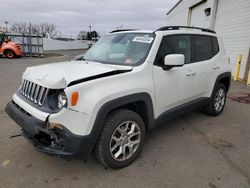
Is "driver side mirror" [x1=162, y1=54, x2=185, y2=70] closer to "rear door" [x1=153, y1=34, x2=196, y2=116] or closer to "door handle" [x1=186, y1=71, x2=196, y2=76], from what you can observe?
"rear door" [x1=153, y1=34, x2=196, y2=116]

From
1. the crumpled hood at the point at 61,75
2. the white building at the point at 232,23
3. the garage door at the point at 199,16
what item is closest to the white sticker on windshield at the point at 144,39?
the crumpled hood at the point at 61,75

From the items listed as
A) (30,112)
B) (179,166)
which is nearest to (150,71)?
(179,166)

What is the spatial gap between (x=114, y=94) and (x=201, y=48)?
2.39 meters

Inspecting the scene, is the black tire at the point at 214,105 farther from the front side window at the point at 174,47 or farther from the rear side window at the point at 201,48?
the front side window at the point at 174,47

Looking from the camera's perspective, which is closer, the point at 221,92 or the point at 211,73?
the point at 211,73

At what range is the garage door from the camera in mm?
13719

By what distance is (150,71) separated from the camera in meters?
2.77

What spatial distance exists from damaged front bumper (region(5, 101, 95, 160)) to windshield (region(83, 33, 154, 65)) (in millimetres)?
1293

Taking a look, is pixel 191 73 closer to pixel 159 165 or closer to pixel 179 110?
pixel 179 110

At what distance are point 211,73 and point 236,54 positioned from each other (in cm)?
742

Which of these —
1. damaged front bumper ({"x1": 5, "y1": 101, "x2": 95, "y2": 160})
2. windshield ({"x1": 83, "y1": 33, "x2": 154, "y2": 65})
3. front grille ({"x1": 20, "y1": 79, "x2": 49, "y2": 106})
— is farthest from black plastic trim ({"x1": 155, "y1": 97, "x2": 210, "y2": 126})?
front grille ({"x1": 20, "y1": 79, "x2": 49, "y2": 106})

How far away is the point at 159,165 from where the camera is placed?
2721 millimetres

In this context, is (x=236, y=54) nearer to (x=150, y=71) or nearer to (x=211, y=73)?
(x=211, y=73)

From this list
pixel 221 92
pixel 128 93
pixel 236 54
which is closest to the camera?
pixel 128 93
